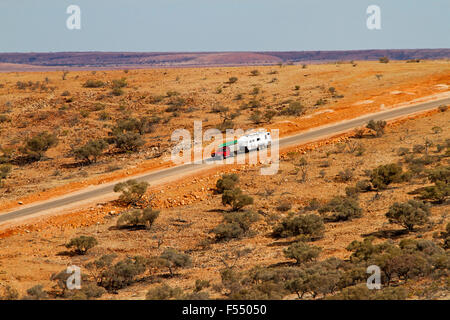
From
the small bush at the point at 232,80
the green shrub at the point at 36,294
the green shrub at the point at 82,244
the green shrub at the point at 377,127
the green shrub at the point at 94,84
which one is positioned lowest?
the green shrub at the point at 82,244

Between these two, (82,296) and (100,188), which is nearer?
(82,296)

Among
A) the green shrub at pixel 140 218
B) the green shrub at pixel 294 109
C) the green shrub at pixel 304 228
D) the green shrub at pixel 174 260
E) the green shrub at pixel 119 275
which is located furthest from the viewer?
the green shrub at pixel 294 109

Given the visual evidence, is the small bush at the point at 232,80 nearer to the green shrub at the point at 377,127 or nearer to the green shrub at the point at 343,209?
the green shrub at the point at 377,127

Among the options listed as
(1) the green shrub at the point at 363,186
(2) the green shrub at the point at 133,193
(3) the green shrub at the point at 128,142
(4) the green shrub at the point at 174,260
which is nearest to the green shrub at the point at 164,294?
(4) the green shrub at the point at 174,260

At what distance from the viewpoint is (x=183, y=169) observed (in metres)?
43.0

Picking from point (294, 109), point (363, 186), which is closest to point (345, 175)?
point (363, 186)

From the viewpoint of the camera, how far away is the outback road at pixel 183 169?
36562 mm

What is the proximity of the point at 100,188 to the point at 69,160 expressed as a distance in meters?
15.0

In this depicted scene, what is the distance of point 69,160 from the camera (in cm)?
5372

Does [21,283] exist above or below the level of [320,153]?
below

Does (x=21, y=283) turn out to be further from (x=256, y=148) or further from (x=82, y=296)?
(x=256, y=148)

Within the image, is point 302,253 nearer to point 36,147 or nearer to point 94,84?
point 36,147

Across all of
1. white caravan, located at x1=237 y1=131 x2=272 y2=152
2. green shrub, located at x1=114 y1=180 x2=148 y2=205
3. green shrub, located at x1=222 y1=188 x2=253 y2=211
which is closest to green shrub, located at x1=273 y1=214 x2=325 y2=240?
green shrub, located at x1=222 y1=188 x2=253 y2=211
